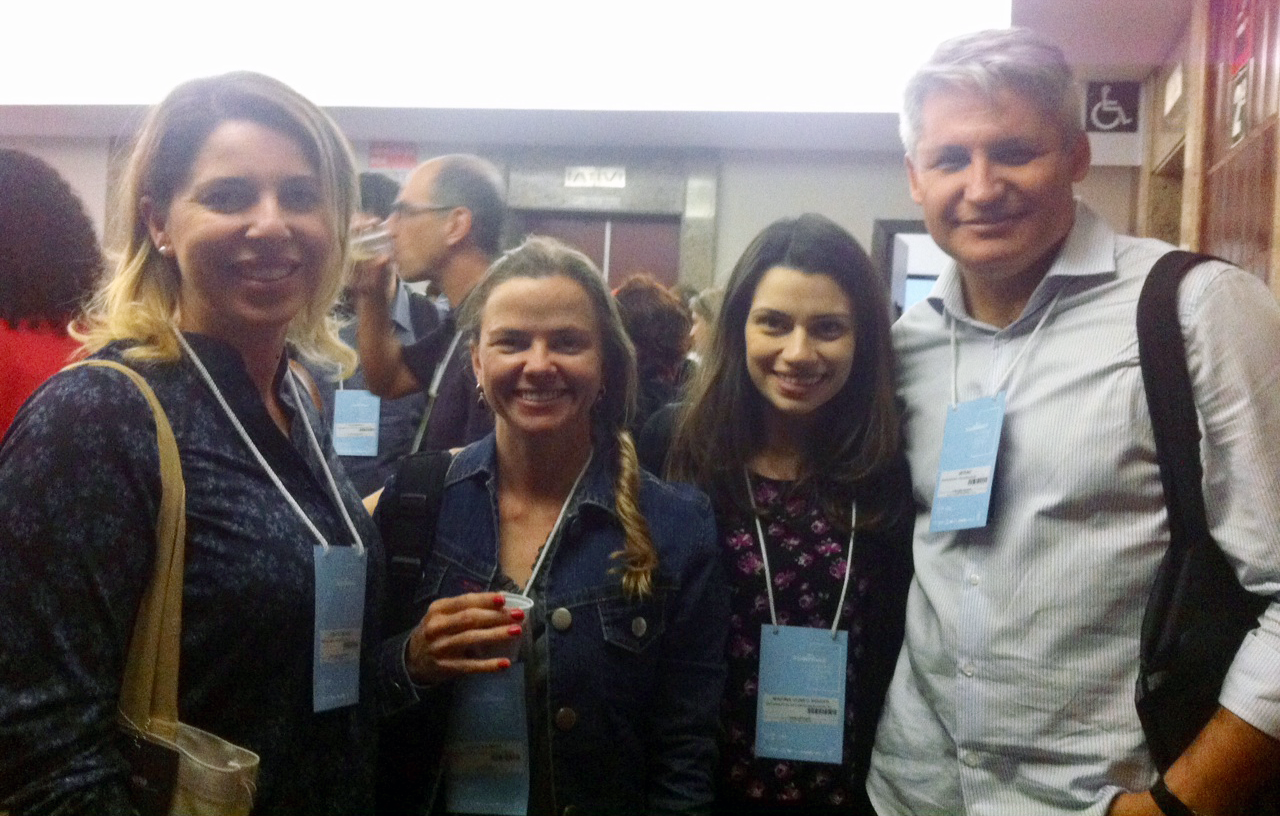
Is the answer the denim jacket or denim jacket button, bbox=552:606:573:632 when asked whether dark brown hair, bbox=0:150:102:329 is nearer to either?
the denim jacket

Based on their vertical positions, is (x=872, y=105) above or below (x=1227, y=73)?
below

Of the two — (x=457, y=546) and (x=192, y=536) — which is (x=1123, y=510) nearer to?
(x=457, y=546)

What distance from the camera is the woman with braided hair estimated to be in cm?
130

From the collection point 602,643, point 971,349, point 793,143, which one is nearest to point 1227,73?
point 971,349

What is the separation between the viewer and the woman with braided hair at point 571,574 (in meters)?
1.30

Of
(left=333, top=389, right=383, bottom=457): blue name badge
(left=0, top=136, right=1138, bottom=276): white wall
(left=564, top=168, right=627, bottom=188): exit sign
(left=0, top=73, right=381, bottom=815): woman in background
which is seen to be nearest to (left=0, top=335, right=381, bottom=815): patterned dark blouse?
(left=0, top=73, right=381, bottom=815): woman in background

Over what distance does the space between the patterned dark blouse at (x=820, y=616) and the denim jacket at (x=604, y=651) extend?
0.10 meters

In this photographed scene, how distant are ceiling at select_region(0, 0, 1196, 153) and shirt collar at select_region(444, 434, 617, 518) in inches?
25.8

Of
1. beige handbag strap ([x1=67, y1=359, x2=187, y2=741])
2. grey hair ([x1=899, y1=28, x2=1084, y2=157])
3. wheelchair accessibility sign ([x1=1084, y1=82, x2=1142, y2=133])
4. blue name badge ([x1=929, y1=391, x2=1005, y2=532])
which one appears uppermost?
wheelchair accessibility sign ([x1=1084, y1=82, x2=1142, y2=133])

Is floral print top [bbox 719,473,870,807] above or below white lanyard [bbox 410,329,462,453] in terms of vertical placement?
below

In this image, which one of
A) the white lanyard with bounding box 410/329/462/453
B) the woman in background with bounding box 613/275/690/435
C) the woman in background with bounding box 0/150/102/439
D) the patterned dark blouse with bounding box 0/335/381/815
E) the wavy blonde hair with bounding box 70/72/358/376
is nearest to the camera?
the patterned dark blouse with bounding box 0/335/381/815

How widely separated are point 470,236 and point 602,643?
1393mm

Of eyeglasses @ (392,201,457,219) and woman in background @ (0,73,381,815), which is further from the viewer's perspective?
eyeglasses @ (392,201,457,219)

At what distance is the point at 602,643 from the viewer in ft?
4.38
